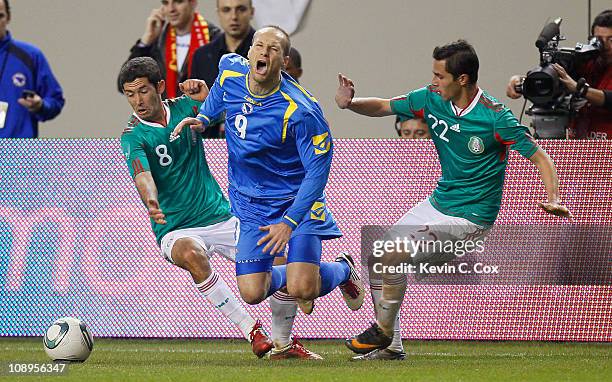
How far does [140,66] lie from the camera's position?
25.2ft

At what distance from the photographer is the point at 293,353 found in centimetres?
750

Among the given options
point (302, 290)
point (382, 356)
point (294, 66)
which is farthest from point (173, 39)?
point (382, 356)

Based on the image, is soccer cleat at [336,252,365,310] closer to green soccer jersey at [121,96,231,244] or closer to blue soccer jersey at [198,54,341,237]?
blue soccer jersey at [198,54,341,237]

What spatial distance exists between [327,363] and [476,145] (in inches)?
62.0

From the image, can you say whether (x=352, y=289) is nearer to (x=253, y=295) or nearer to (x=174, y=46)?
(x=253, y=295)

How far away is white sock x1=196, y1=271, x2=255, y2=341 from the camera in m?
2.36

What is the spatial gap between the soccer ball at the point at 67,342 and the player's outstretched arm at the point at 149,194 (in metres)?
0.79

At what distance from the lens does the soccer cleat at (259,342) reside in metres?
7.24

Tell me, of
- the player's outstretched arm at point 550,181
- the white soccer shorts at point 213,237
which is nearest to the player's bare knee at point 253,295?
the white soccer shorts at point 213,237

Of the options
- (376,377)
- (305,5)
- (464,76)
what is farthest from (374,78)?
(376,377)

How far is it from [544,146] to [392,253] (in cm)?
157

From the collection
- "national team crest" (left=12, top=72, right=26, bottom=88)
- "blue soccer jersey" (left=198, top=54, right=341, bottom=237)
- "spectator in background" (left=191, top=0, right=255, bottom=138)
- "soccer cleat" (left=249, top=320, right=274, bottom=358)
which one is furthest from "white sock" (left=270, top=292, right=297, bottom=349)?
"national team crest" (left=12, top=72, right=26, bottom=88)

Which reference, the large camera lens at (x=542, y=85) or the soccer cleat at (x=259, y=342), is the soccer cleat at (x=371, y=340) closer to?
the soccer cleat at (x=259, y=342)

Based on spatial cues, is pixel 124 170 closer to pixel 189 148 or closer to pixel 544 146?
pixel 189 148
